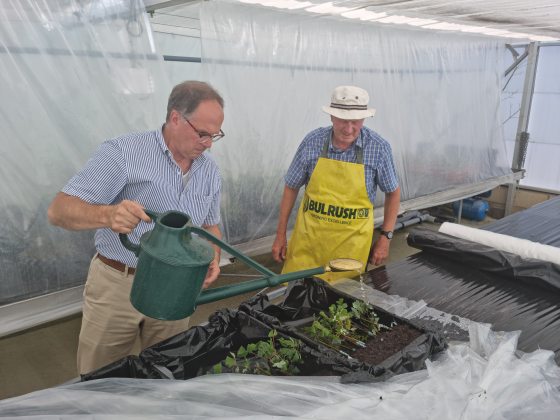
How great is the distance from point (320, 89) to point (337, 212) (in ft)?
4.54

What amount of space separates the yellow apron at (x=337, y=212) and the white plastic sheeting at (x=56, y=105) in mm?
965

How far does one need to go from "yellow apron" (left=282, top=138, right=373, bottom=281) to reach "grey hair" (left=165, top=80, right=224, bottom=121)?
0.92m

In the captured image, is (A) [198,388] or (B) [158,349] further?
(B) [158,349]

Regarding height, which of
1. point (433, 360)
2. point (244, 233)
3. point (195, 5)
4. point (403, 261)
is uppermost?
point (195, 5)

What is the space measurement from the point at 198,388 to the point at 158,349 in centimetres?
24

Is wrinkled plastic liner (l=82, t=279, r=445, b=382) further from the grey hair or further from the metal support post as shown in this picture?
the metal support post

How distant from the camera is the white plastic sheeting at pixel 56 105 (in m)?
2.04

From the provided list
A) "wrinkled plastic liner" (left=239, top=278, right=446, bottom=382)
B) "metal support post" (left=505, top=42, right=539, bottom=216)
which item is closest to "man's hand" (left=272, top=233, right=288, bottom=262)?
"wrinkled plastic liner" (left=239, top=278, right=446, bottom=382)

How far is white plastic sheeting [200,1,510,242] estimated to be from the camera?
2789 millimetres

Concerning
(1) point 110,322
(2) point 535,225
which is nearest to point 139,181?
(1) point 110,322

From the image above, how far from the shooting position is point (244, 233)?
3.06 metres

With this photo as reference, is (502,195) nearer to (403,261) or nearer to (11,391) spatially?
(403,261)

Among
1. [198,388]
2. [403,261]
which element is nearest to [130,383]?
[198,388]

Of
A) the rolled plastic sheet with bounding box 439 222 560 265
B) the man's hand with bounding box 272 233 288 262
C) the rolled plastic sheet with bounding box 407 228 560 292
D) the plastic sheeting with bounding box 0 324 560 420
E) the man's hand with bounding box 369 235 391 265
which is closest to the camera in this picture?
the plastic sheeting with bounding box 0 324 560 420
